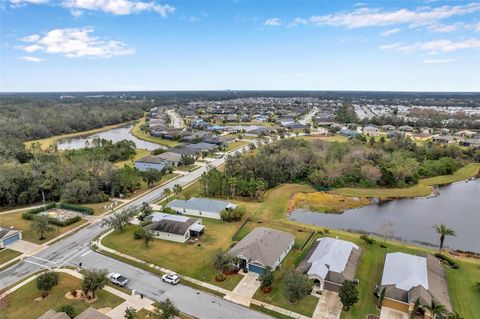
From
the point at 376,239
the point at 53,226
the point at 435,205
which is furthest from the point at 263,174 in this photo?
the point at 53,226

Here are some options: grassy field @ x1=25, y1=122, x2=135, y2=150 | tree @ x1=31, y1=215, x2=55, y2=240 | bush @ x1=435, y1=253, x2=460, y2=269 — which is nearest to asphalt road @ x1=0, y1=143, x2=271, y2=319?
tree @ x1=31, y1=215, x2=55, y2=240

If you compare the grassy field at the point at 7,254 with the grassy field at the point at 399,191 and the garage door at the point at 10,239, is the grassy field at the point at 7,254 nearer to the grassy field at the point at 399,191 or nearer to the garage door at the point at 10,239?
the garage door at the point at 10,239

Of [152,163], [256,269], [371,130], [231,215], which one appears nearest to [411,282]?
[256,269]

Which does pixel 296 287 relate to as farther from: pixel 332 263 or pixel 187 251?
pixel 187 251

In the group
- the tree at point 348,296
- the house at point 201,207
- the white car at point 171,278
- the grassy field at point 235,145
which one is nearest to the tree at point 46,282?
the white car at point 171,278

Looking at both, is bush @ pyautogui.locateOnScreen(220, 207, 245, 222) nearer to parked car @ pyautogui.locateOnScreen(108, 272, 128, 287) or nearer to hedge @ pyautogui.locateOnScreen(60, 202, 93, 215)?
parked car @ pyautogui.locateOnScreen(108, 272, 128, 287)

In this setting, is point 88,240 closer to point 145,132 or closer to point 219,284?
point 219,284
